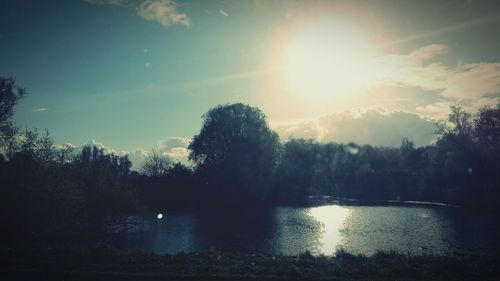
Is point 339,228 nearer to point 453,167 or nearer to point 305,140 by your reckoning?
point 453,167

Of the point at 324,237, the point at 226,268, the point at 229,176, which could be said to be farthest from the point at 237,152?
the point at 226,268

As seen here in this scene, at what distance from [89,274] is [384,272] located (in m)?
15.1

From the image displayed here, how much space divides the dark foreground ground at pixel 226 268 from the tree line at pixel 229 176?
14.0 meters

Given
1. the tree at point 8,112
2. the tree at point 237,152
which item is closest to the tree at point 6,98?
the tree at point 8,112

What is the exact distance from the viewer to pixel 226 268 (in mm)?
19172

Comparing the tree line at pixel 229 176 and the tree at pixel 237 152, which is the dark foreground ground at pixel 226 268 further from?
the tree at pixel 237 152

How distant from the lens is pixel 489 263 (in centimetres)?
2041

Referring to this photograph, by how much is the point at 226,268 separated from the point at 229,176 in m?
70.4

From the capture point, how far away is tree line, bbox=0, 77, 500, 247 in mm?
35312

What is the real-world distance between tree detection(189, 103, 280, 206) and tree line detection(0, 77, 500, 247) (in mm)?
256

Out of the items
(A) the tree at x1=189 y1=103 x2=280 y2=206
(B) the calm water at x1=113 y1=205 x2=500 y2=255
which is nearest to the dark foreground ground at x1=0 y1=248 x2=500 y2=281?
(B) the calm water at x1=113 y1=205 x2=500 y2=255

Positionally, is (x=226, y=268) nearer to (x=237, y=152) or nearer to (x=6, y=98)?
(x=6, y=98)

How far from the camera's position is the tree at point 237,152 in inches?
3469

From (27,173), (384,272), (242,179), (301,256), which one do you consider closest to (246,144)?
(242,179)
